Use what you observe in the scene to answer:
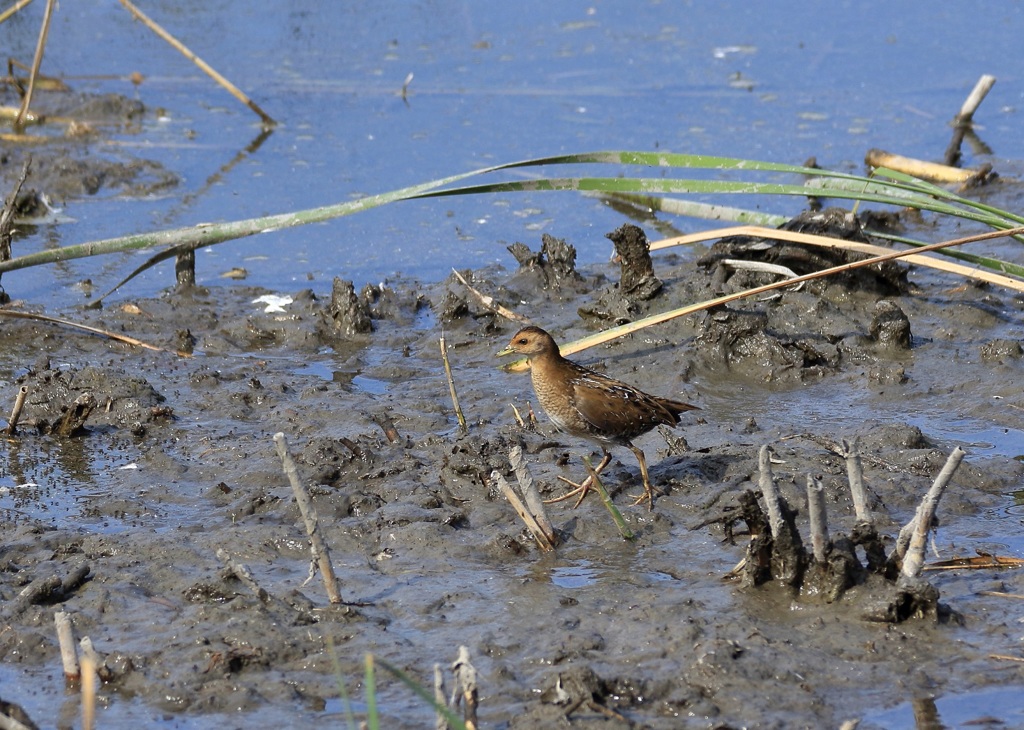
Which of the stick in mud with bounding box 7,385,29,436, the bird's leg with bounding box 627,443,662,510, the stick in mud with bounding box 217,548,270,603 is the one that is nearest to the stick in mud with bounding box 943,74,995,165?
the bird's leg with bounding box 627,443,662,510

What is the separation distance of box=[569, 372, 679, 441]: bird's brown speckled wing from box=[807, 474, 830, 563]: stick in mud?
51.5 inches

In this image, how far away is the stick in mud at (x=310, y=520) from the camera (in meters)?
4.31

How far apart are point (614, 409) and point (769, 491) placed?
145 cm

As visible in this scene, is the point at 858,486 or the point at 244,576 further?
the point at 858,486

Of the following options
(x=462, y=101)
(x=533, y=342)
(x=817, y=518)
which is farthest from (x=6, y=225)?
(x=817, y=518)

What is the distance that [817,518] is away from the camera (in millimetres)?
4469

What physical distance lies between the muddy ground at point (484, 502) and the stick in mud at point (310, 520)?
0.15m

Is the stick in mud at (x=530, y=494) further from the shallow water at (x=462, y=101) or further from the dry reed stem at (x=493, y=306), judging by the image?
the shallow water at (x=462, y=101)

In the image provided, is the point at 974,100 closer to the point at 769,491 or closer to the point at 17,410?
the point at 769,491

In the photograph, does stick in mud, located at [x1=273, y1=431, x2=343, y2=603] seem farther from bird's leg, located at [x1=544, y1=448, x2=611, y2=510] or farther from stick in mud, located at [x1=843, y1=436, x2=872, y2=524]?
stick in mud, located at [x1=843, y1=436, x2=872, y2=524]

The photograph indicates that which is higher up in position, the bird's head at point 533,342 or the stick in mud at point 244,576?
the bird's head at point 533,342

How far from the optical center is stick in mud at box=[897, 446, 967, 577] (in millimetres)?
4270

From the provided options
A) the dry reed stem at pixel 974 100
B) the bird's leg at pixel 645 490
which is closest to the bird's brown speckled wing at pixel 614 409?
the bird's leg at pixel 645 490

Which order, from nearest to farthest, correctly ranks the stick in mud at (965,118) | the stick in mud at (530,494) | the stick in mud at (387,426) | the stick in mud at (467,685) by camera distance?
the stick in mud at (467,685) → the stick in mud at (530,494) → the stick in mud at (387,426) → the stick in mud at (965,118)
